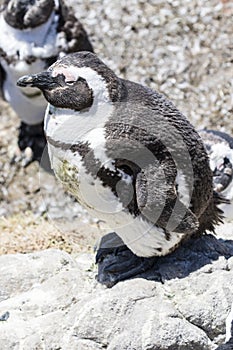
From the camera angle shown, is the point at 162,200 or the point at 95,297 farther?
the point at 95,297

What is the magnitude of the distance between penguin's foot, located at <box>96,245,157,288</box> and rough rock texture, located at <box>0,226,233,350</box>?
35mm

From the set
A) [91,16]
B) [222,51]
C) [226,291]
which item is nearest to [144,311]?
[226,291]

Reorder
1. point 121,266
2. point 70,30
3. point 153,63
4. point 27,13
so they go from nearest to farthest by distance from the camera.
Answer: point 121,266 → point 27,13 → point 70,30 → point 153,63

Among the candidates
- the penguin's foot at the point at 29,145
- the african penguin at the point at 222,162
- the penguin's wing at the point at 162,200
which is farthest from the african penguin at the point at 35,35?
the penguin's wing at the point at 162,200

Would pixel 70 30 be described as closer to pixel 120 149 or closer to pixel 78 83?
pixel 78 83

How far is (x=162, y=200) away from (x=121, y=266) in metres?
0.50

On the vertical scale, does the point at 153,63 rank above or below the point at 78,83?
below

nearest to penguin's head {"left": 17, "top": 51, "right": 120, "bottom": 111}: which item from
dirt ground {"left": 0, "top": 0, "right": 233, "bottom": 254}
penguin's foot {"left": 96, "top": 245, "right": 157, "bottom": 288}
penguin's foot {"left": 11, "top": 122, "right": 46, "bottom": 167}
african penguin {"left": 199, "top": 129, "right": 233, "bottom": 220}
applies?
penguin's foot {"left": 96, "top": 245, "right": 157, "bottom": 288}

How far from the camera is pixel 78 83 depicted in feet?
11.9

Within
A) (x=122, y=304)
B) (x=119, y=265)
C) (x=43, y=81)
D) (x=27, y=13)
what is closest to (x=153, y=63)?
(x=27, y=13)

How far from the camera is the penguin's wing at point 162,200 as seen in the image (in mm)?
3586

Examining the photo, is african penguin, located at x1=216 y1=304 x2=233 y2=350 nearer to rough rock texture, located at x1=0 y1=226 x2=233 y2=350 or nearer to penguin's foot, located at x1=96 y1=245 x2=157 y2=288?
rough rock texture, located at x1=0 y1=226 x2=233 y2=350

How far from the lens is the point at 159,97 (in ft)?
12.3

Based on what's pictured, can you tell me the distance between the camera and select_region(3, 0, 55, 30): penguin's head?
21.1 feet
